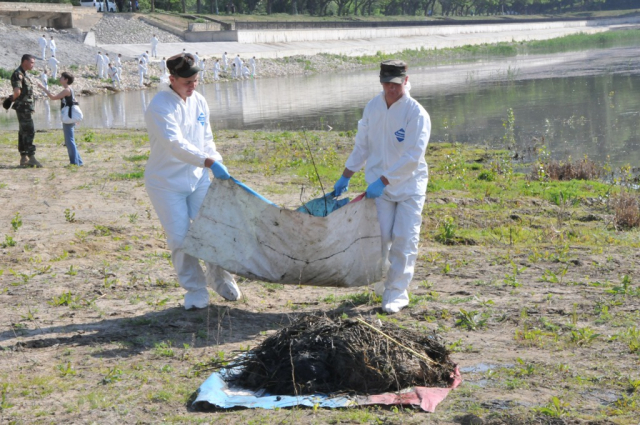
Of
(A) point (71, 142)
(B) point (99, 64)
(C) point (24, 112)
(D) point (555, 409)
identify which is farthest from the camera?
(B) point (99, 64)

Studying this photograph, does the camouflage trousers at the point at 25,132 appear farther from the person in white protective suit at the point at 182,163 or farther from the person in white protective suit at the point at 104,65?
the person in white protective suit at the point at 104,65

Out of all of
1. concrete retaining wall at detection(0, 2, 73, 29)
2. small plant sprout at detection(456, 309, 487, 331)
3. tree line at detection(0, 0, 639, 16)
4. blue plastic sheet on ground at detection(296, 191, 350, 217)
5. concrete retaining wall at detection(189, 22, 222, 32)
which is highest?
tree line at detection(0, 0, 639, 16)

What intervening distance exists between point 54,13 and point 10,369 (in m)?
57.2

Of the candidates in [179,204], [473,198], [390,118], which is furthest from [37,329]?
[473,198]

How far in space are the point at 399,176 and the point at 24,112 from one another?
9.29 meters

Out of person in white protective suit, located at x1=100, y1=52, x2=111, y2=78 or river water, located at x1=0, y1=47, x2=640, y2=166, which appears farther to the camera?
person in white protective suit, located at x1=100, y1=52, x2=111, y2=78

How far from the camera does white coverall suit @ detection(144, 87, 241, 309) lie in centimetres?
597

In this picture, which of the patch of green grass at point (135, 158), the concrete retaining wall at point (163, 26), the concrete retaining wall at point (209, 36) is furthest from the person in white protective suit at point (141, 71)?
the patch of green grass at point (135, 158)

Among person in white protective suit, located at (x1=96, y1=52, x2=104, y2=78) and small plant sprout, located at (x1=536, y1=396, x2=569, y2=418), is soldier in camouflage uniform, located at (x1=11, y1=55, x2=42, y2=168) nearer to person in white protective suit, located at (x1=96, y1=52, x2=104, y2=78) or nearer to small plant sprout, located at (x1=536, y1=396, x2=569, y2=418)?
small plant sprout, located at (x1=536, y1=396, x2=569, y2=418)

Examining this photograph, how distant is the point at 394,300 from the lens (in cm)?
632

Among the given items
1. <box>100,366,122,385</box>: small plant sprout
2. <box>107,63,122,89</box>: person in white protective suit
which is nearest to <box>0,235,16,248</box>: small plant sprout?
<box>100,366,122,385</box>: small plant sprout

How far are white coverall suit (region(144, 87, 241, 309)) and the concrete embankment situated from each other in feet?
160

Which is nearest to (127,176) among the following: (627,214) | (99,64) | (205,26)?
(627,214)

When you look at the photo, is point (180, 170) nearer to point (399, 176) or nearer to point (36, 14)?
point (399, 176)
